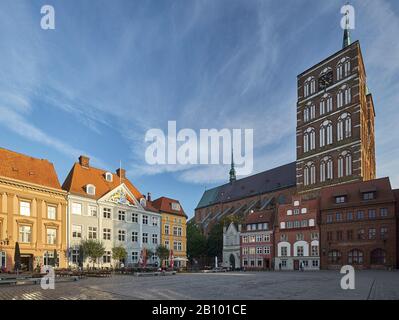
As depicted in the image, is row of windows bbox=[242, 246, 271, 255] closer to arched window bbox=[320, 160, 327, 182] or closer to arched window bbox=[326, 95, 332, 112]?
arched window bbox=[320, 160, 327, 182]

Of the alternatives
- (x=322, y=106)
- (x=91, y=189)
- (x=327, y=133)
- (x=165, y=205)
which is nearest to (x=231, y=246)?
(x=165, y=205)

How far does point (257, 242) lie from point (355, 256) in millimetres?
21051

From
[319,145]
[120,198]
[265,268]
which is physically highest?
[319,145]

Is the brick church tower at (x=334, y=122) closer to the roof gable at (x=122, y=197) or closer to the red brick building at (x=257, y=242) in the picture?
the red brick building at (x=257, y=242)

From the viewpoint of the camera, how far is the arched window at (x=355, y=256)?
57500 millimetres

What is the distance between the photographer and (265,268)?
70125 mm

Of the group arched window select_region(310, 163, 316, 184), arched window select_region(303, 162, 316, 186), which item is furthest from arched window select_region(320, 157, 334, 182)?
arched window select_region(303, 162, 316, 186)

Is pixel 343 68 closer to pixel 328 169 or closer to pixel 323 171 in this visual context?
pixel 328 169

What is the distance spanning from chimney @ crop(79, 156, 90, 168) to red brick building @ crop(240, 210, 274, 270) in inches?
1403

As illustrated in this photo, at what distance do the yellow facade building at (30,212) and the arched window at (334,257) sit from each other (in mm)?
39525

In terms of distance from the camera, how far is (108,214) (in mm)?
54594

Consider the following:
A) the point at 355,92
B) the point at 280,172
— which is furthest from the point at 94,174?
the point at 280,172
